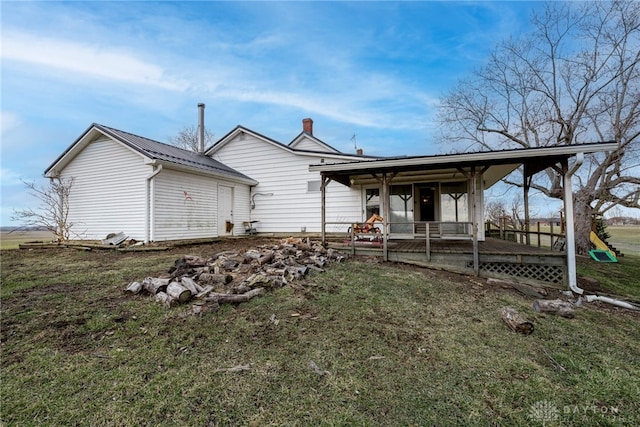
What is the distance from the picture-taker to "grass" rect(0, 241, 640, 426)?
2205mm

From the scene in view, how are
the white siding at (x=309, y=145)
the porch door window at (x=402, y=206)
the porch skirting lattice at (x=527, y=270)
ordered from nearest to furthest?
the porch skirting lattice at (x=527, y=270) → the porch door window at (x=402, y=206) → the white siding at (x=309, y=145)

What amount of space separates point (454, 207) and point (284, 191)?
22.7 ft

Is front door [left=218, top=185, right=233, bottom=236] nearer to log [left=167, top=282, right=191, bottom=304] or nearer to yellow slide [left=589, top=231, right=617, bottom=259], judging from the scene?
log [left=167, top=282, right=191, bottom=304]

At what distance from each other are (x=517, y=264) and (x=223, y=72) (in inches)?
588

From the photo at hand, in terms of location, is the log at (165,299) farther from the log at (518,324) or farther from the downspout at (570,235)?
the downspout at (570,235)

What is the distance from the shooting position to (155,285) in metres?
4.59

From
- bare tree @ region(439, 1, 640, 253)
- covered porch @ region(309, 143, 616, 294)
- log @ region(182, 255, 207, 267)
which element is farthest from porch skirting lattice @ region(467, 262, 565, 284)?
bare tree @ region(439, 1, 640, 253)

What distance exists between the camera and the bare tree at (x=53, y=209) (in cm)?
1020

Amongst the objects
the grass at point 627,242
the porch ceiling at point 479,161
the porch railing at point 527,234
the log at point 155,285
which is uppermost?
the porch ceiling at point 479,161

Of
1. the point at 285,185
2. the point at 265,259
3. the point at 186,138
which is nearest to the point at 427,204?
the point at 285,185

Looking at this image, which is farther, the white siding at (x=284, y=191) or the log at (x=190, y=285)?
the white siding at (x=284, y=191)

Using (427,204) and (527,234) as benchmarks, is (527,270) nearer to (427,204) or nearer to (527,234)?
(527,234)

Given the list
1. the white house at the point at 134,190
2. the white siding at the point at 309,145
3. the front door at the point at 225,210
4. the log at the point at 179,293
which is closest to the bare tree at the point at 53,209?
the white house at the point at 134,190

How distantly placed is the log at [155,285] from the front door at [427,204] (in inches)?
341
